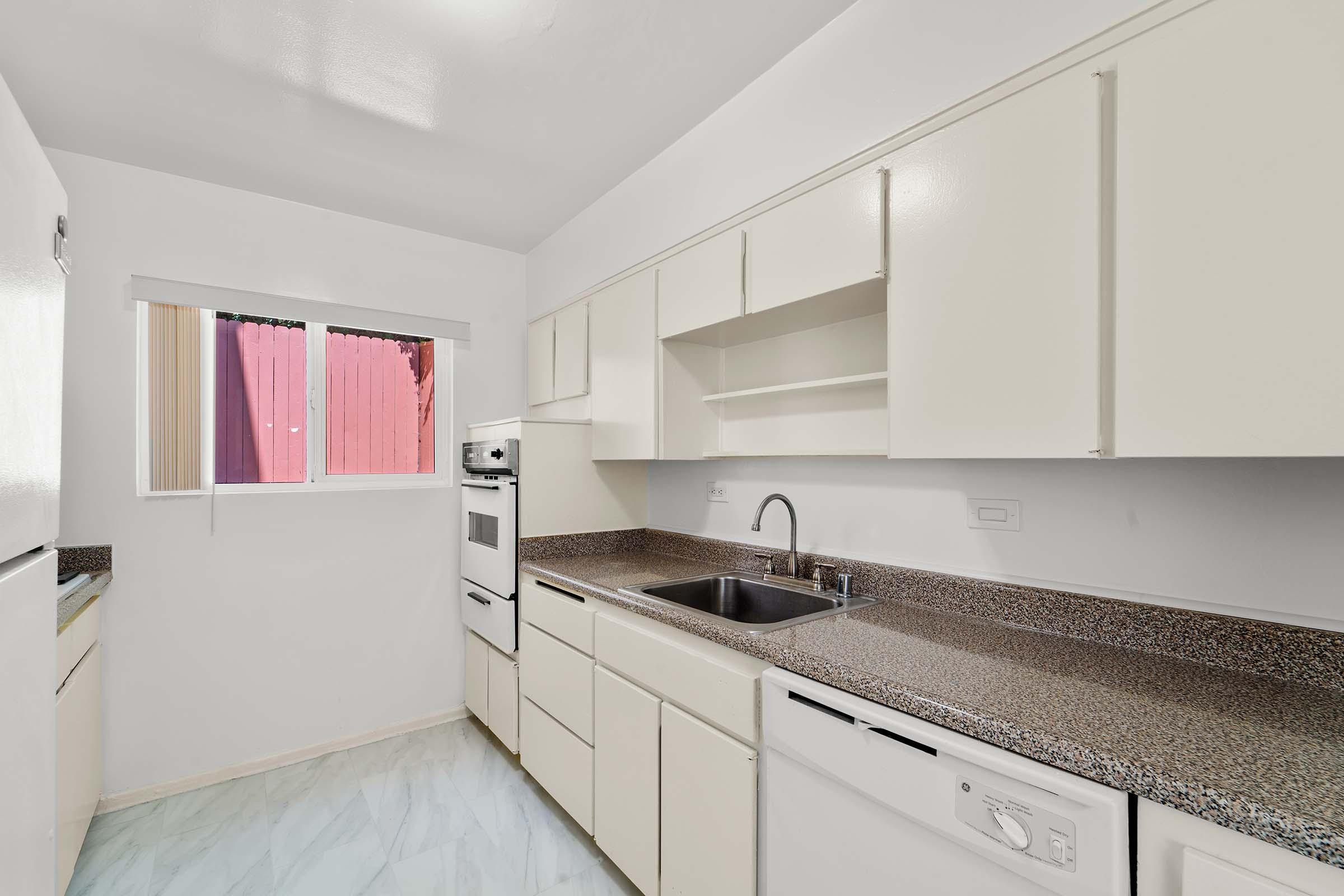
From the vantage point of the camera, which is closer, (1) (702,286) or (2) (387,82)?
(2) (387,82)

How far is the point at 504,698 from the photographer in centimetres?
270

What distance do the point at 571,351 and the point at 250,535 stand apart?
166 cm

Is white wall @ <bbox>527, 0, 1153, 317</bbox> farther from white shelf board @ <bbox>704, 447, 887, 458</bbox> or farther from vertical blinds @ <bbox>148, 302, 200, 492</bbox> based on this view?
vertical blinds @ <bbox>148, 302, 200, 492</bbox>

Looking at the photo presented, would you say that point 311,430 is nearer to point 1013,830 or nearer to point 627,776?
point 627,776

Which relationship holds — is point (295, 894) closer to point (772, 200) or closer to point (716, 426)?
point (716, 426)

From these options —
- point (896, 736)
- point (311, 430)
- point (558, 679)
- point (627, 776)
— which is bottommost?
point (627, 776)

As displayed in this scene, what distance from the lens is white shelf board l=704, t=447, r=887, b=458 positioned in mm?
1728

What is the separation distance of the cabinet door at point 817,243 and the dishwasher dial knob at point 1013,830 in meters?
1.17

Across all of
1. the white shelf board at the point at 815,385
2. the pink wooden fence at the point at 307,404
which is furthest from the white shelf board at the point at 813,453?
the pink wooden fence at the point at 307,404

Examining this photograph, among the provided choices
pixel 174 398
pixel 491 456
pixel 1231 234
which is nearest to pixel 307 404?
pixel 174 398

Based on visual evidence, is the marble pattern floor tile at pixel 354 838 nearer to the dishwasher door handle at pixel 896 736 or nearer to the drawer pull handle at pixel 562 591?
the drawer pull handle at pixel 562 591

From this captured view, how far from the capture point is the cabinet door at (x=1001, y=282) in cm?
115

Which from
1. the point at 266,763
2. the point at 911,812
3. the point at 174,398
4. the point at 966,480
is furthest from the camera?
the point at 266,763

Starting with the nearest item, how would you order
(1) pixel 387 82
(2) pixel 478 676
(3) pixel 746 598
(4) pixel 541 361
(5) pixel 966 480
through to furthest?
1. (5) pixel 966 480
2. (1) pixel 387 82
3. (3) pixel 746 598
4. (2) pixel 478 676
5. (4) pixel 541 361
